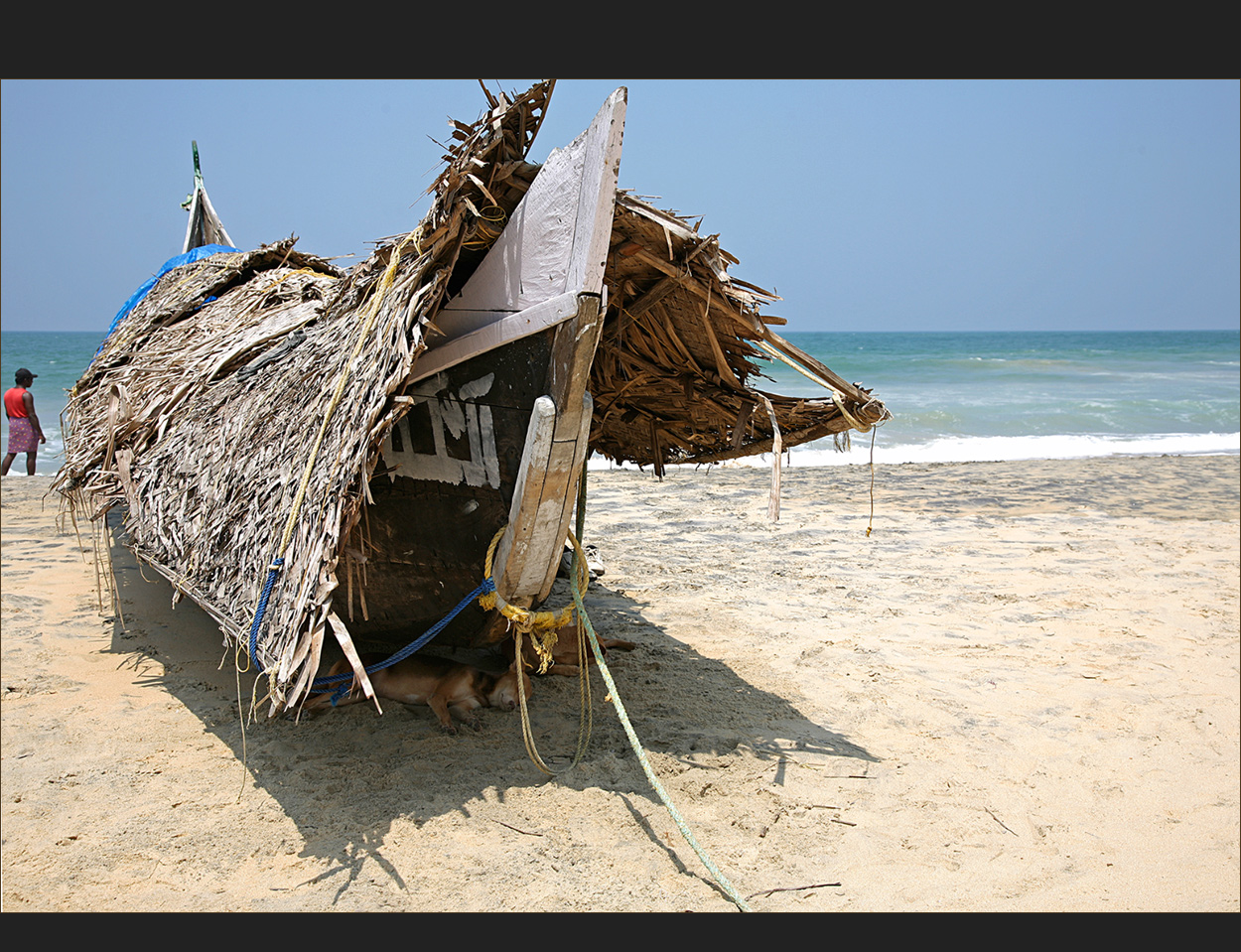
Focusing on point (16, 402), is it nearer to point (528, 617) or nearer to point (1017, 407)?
point (528, 617)

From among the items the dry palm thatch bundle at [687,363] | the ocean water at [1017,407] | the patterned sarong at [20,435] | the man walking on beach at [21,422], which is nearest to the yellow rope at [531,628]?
the dry palm thatch bundle at [687,363]

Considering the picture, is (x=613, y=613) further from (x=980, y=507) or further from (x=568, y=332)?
(x=980, y=507)

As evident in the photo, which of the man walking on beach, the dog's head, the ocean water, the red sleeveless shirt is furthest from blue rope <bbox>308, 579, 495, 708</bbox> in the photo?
the red sleeveless shirt

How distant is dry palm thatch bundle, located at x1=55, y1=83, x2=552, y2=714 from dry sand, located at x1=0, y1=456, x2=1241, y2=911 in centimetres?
61

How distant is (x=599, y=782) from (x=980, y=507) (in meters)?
6.83

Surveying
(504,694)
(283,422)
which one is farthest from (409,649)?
(283,422)

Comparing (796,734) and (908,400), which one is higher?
(908,400)

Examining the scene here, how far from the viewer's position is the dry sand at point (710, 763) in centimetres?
284

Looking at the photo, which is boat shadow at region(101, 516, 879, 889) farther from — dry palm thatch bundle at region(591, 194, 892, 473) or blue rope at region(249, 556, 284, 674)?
dry palm thatch bundle at region(591, 194, 892, 473)

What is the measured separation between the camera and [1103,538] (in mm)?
7492

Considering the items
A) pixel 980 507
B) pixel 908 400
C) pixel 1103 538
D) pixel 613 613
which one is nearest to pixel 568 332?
pixel 613 613

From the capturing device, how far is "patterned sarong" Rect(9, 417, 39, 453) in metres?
9.73

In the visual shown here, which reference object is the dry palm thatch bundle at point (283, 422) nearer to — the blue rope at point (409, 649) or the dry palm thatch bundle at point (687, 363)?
the blue rope at point (409, 649)

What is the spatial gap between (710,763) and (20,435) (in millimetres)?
9763
